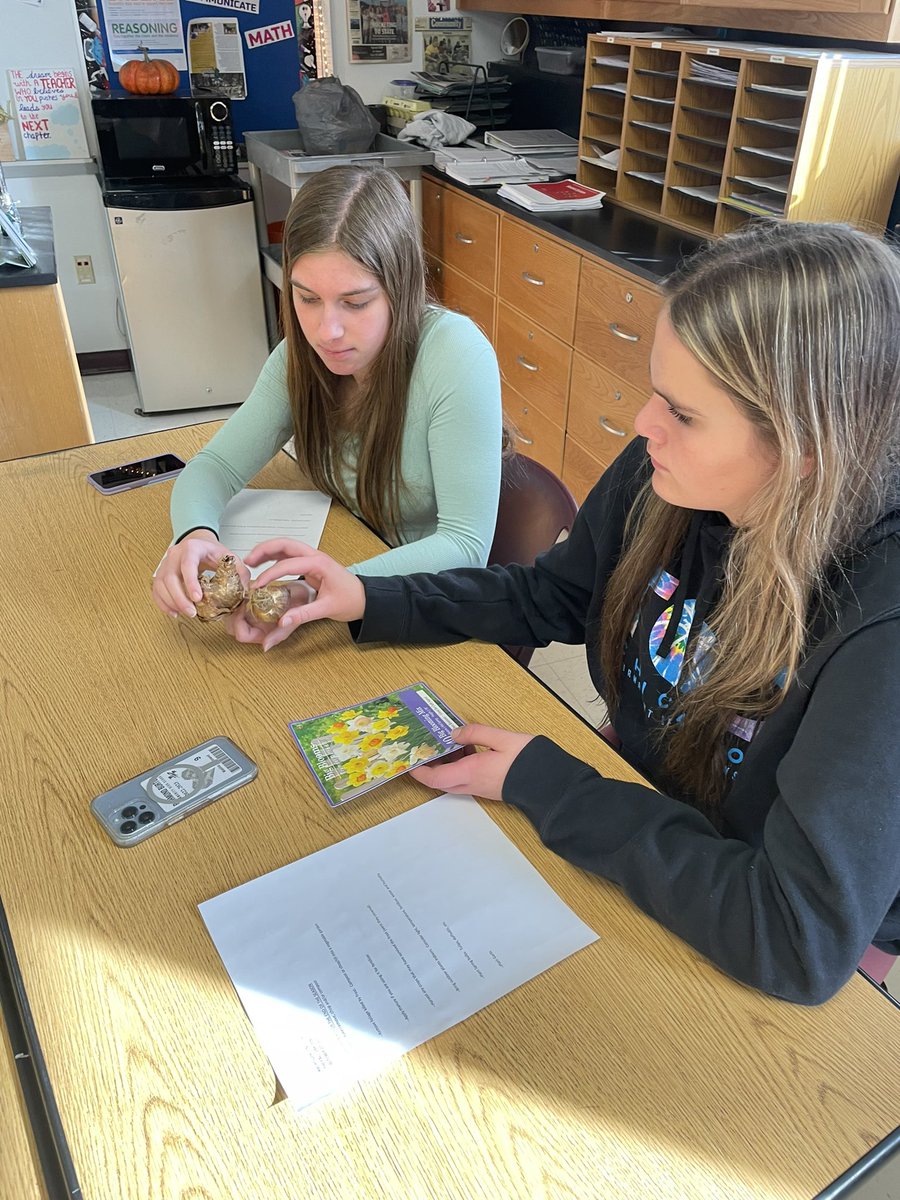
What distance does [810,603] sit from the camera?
0.78 metres

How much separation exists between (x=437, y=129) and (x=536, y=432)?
4.07ft

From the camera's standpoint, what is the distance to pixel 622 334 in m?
2.35

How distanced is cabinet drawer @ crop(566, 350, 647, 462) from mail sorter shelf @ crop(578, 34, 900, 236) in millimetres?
472

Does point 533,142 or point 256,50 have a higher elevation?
point 256,50

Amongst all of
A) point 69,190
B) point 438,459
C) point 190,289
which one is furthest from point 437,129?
point 438,459

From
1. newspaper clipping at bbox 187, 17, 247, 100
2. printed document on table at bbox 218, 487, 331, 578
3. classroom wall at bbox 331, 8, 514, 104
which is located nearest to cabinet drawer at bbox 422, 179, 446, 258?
classroom wall at bbox 331, 8, 514, 104

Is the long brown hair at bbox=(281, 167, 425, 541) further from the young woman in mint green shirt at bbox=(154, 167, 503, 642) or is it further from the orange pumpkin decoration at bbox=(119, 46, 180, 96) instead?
the orange pumpkin decoration at bbox=(119, 46, 180, 96)

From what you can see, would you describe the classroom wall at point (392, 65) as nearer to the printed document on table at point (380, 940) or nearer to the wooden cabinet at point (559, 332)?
the wooden cabinet at point (559, 332)

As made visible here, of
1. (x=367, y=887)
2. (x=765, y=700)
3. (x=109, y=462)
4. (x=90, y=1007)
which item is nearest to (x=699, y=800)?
(x=765, y=700)

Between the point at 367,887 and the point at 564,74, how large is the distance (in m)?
3.29

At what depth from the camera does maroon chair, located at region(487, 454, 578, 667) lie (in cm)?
129

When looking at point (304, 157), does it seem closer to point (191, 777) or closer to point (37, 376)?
point (37, 376)

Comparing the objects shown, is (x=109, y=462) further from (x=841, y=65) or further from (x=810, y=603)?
(x=841, y=65)

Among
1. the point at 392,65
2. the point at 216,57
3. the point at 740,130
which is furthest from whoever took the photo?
the point at 392,65
